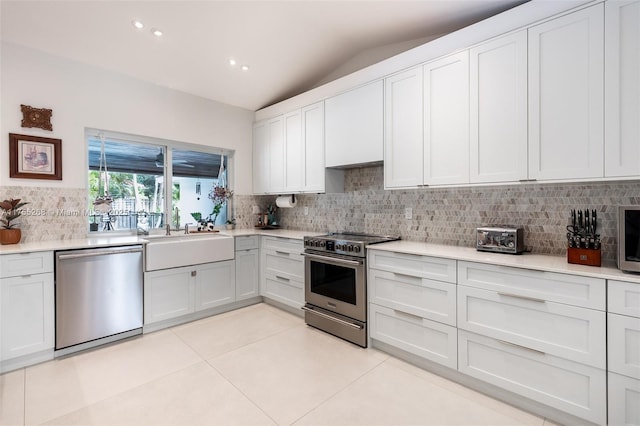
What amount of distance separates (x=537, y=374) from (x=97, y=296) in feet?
11.5

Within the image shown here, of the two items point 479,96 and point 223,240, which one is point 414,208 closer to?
point 479,96

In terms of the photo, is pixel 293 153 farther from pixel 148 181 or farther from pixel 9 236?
pixel 9 236

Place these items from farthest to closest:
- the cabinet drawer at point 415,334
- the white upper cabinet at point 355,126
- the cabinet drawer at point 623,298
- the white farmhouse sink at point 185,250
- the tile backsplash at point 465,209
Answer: the white farmhouse sink at point 185,250 < the white upper cabinet at point 355,126 < the cabinet drawer at point 415,334 < the tile backsplash at point 465,209 < the cabinet drawer at point 623,298

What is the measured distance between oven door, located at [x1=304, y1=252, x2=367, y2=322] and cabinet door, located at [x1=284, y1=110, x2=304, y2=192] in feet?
3.54

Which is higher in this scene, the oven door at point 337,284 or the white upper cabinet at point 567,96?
the white upper cabinet at point 567,96

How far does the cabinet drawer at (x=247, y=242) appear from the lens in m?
3.83

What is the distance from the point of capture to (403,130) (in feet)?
9.23

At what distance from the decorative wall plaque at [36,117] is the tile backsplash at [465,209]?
292 centimetres

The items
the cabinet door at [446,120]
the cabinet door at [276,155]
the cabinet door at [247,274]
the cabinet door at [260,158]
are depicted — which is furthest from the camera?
the cabinet door at [260,158]

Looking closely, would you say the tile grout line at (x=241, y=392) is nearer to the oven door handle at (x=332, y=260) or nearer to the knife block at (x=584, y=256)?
the oven door handle at (x=332, y=260)

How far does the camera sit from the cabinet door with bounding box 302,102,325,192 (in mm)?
3580

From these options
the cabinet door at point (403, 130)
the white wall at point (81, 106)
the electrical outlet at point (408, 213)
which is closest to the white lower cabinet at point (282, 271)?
the electrical outlet at point (408, 213)

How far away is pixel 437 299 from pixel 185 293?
263 centimetres

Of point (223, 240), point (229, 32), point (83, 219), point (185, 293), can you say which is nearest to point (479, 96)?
point (229, 32)
